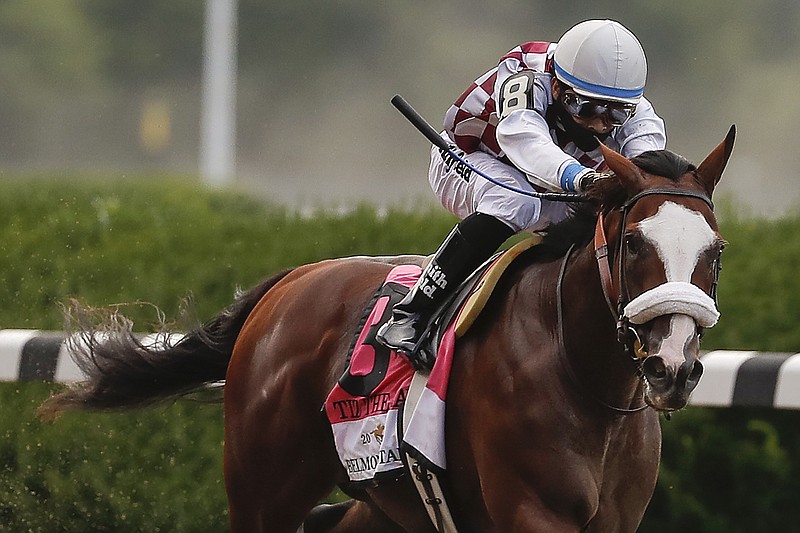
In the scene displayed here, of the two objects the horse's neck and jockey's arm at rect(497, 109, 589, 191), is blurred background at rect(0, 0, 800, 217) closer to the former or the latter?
jockey's arm at rect(497, 109, 589, 191)

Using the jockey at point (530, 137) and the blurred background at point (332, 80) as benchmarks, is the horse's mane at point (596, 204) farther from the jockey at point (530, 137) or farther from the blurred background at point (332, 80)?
the blurred background at point (332, 80)

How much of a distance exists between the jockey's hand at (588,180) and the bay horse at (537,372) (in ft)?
0.10

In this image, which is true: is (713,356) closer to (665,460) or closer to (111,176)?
(665,460)

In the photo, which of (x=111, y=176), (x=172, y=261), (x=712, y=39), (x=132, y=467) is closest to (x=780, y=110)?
(x=712, y=39)

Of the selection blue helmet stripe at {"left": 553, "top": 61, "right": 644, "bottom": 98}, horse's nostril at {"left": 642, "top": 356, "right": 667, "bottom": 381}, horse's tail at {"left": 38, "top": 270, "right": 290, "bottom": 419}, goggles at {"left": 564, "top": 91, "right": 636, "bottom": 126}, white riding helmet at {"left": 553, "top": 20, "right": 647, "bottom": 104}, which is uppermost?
white riding helmet at {"left": 553, "top": 20, "right": 647, "bottom": 104}

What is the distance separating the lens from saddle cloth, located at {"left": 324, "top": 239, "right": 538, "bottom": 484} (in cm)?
363

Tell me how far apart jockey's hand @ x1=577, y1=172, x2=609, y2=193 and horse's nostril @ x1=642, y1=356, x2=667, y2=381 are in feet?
1.64

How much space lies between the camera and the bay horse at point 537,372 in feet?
9.82

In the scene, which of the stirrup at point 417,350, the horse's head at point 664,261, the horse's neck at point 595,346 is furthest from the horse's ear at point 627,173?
the stirrup at point 417,350

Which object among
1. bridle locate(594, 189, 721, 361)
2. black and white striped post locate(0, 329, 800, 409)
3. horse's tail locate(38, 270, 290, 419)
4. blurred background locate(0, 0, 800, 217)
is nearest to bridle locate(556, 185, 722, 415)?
bridle locate(594, 189, 721, 361)

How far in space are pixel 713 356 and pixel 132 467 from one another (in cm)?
236

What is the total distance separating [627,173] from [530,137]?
43 centimetres

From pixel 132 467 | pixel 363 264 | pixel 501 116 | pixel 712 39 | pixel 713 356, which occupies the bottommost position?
pixel 132 467

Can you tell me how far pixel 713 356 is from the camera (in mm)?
4844
